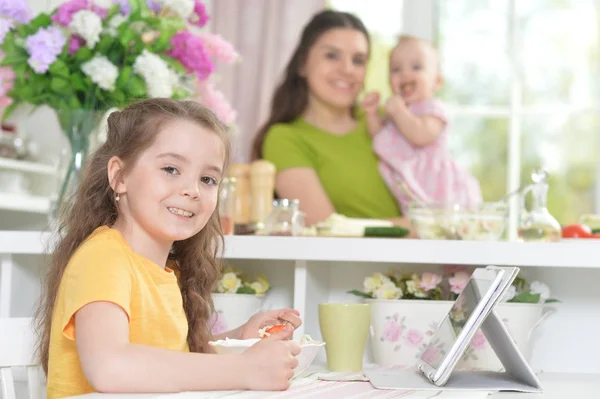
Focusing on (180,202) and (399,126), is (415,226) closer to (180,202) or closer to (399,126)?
(180,202)

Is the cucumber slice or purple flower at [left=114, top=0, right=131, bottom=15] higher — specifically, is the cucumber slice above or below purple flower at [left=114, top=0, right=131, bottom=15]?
below

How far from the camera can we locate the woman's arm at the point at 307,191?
2953mm

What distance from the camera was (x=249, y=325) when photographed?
1.38 metres

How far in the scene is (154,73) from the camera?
1.86 m

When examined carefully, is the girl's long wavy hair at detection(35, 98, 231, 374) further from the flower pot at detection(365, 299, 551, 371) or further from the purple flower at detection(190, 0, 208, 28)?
the purple flower at detection(190, 0, 208, 28)

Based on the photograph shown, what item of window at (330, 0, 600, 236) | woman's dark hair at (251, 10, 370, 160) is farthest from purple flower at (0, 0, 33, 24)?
window at (330, 0, 600, 236)

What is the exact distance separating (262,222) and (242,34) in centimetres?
188

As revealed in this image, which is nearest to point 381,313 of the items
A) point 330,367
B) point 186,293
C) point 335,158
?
point 330,367

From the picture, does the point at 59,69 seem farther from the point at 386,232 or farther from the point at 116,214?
the point at 386,232

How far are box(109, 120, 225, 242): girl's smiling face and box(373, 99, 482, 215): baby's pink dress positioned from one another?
1.86 m

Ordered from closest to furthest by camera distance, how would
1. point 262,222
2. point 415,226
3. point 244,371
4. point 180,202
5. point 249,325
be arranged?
point 244,371 < point 180,202 < point 249,325 < point 415,226 < point 262,222

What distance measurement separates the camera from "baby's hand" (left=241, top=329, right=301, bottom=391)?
108 centimetres

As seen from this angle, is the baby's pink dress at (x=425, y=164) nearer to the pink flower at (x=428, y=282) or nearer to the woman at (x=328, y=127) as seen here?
the woman at (x=328, y=127)

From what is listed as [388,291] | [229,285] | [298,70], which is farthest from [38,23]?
[298,70]
